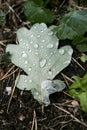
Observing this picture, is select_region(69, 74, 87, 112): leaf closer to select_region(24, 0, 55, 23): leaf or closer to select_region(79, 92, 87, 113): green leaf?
select_region(79, 92, 87, 113): green leaf

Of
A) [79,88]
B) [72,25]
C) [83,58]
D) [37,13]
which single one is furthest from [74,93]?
[37,13]

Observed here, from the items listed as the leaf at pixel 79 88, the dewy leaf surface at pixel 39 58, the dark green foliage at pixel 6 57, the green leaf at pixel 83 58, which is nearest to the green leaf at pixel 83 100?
the leaf at pixel 79 88

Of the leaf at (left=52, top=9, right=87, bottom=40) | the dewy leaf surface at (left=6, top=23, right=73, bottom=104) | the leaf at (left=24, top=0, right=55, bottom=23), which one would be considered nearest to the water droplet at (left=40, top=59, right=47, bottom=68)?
the dewy leaf surface at (left=6, top=23, right=73, bottom=104)

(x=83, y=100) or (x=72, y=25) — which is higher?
(x=72, y=25)

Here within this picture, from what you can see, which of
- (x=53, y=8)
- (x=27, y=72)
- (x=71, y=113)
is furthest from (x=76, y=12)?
(x=71, y=113)

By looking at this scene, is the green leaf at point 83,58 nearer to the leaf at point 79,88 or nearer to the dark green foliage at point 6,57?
the leaf at point 79,88

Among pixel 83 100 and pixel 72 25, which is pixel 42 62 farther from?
pixel 83 100

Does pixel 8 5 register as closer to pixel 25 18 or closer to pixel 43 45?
pixel 25 18
